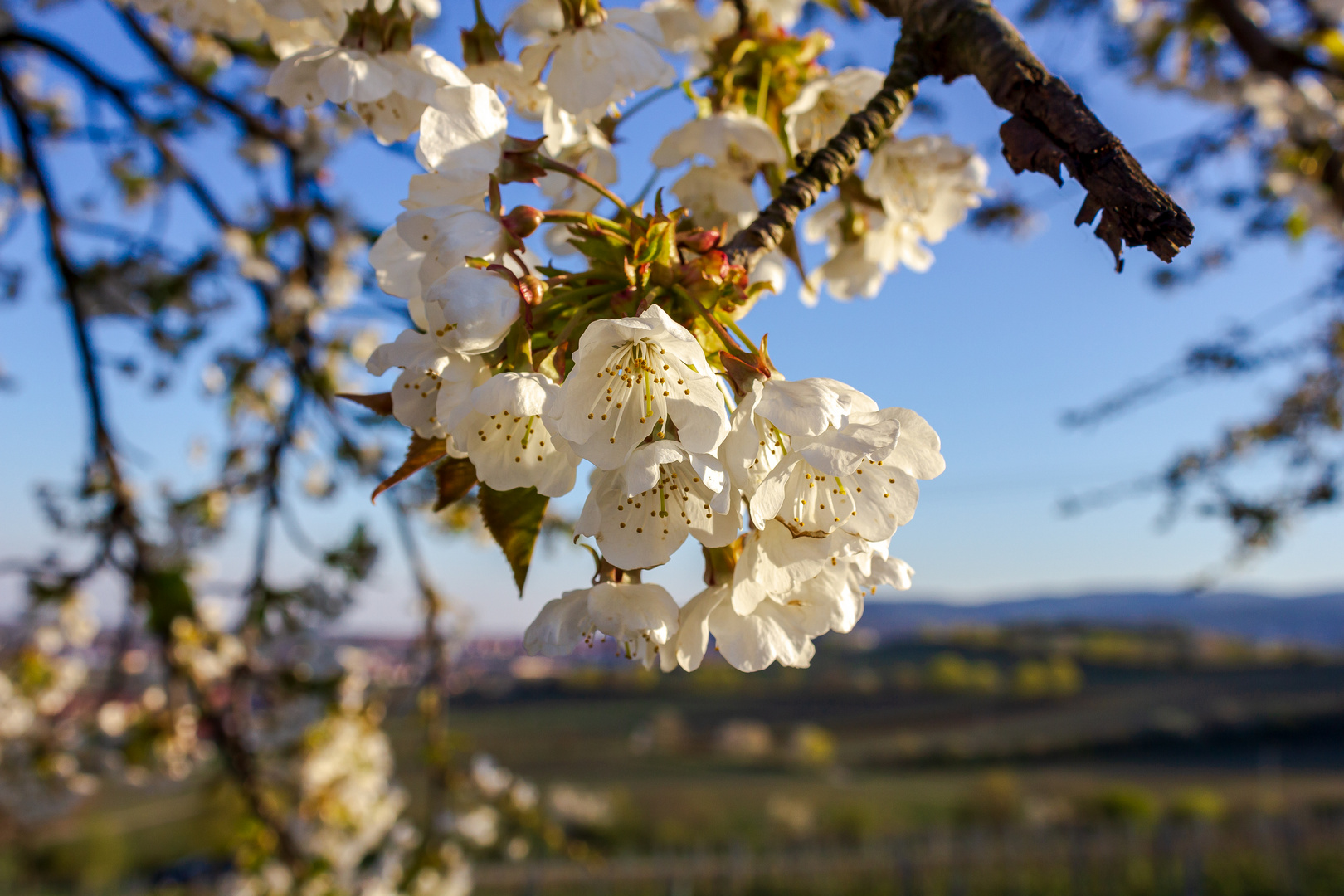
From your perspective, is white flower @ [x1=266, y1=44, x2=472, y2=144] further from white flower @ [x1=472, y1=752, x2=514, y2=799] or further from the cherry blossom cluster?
white flower @ [x1=472, y1=752, x2=514, y2=799]

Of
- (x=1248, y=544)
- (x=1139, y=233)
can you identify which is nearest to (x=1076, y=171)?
(x=1139, y=233)

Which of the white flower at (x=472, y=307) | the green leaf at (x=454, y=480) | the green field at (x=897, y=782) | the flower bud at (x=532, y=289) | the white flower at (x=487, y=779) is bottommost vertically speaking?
the green field at (x=897, y=782)

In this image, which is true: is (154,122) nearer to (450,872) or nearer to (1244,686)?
(450,872)

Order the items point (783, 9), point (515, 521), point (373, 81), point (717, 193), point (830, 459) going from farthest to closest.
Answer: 1. point (783, 9)
2. point (717, 193)
3. point (373, 81)
4. point (515, 521)
5. point (830, 459)

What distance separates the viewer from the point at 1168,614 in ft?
139

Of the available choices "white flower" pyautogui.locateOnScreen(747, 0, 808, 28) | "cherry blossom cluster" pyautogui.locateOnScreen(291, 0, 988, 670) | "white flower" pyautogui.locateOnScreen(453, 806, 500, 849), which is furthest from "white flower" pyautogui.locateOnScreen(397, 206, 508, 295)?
"white flower" pyautogui.locateOnScreen(453, 806, 500, 849)

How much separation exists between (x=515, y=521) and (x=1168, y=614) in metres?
50.7

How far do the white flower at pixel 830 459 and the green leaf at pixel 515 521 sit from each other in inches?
6.6

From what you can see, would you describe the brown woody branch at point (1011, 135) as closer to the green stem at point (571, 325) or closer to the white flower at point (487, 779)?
the green stem at point (571, 325)

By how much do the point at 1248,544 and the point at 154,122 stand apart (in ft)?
11.1

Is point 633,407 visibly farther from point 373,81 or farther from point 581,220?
point 373,81

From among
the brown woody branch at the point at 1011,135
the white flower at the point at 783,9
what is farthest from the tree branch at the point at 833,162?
the white flower at the point at 783,9

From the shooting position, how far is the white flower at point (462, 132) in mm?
A: 596

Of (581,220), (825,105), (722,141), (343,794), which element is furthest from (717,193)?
(343,794)
